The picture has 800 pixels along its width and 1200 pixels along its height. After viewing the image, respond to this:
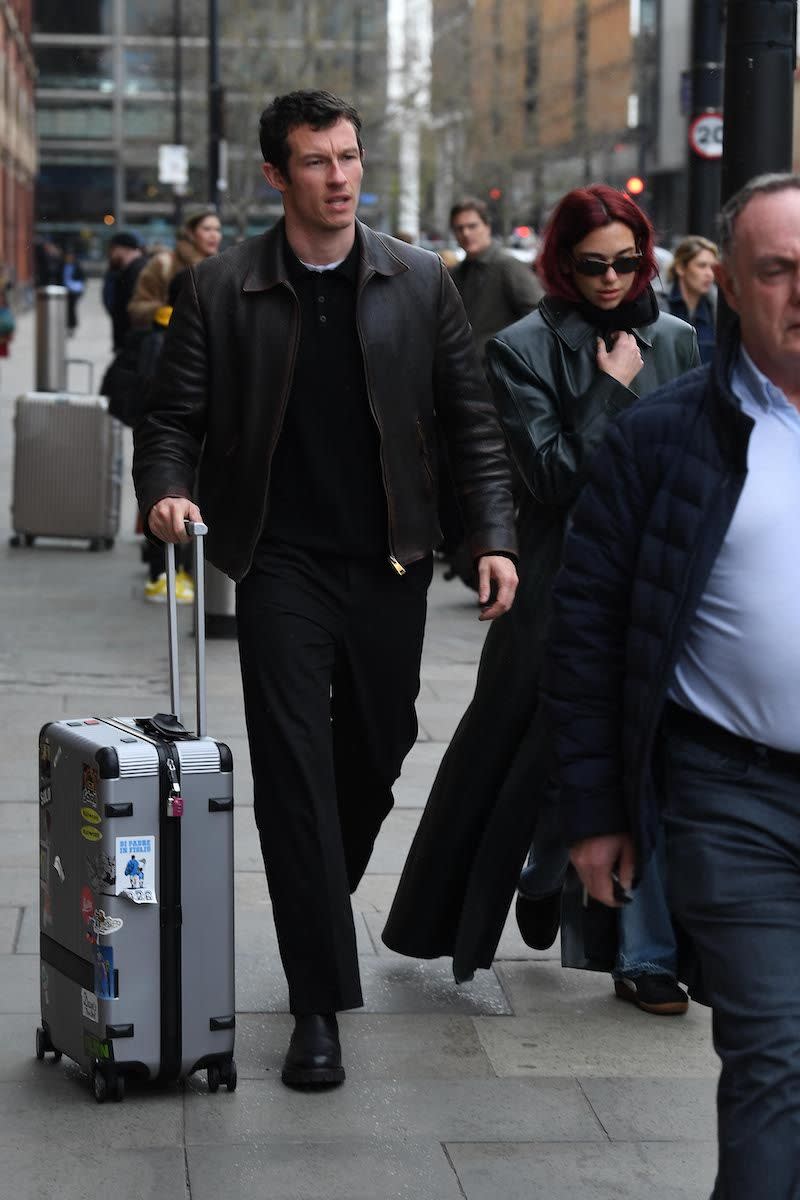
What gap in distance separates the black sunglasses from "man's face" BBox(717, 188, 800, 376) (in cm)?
182

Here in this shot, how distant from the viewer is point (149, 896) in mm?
4062

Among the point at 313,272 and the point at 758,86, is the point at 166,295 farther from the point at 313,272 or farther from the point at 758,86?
the point at 313,272

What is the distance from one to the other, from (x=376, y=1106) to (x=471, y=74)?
61.6m

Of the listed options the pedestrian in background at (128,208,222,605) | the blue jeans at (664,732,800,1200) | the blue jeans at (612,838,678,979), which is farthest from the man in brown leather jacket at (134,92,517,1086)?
the pedestrian in background at (128,208,222,605)

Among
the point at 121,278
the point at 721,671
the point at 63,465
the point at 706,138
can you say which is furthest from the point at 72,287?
the point at 721,671

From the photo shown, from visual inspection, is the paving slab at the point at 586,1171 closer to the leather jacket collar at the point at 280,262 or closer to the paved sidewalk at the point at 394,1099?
the paved sidewalk at the point at 394,1099

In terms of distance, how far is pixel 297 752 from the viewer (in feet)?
14.2

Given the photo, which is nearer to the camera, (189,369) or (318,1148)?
(318,1148)

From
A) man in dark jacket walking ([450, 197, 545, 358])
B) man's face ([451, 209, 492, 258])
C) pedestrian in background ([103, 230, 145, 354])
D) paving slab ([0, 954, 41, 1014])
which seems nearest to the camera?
paving slab ([0, 954, 41, 1014])

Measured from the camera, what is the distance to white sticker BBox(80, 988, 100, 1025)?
411cm

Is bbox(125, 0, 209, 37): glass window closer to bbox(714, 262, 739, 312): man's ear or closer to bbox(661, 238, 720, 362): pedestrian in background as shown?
bbox(661, 238, 720, 362): pedestrian in background

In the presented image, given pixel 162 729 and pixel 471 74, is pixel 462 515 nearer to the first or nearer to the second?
pixel 162 729

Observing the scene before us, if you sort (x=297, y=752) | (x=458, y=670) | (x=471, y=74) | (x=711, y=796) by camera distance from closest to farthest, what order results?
(x=711, y=796)
(x=297, y=752)
(x=458, y=670)
(x=471, y=74)

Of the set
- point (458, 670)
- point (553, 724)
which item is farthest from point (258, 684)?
point (458, 670)
